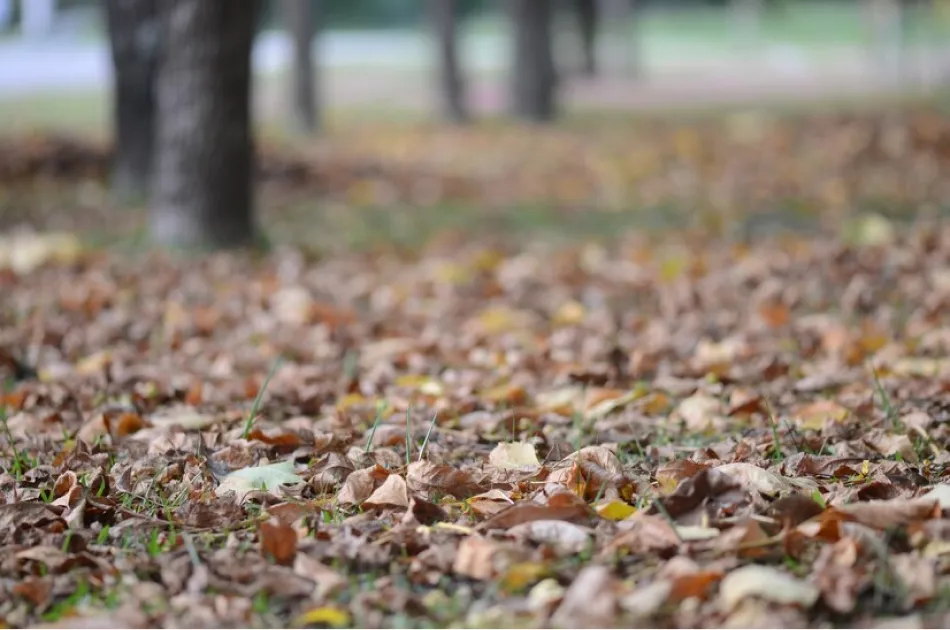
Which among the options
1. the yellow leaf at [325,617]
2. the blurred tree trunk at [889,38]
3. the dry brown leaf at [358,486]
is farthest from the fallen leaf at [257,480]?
the blurred tree trunk at [889,38]

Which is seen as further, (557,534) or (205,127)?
(205,127)

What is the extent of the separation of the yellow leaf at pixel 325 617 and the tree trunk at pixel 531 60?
47.4 feet

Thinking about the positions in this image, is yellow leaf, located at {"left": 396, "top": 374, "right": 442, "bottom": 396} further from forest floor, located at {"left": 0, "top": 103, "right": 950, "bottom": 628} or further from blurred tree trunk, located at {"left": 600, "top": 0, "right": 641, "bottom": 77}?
blurred tree trunk, located at {"left": 600, "top": 0, "right": 641, "bottom": 77}

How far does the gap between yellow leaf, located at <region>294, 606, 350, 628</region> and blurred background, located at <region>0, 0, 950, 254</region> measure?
206 inches

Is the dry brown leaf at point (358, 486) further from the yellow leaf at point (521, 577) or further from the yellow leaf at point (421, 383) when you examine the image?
the yellow leaf at point (421, 383)

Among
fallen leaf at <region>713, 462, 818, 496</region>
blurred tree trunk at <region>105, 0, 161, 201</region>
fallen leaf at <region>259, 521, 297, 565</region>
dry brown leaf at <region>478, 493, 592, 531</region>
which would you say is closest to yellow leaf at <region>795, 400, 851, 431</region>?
fallen leaf at <region>713, 462, 818, 496</region>

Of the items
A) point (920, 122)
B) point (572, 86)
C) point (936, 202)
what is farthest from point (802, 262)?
point (572, 86)

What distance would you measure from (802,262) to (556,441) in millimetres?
3227

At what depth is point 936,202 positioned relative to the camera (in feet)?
26.2

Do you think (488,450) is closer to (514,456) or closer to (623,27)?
(514,456)

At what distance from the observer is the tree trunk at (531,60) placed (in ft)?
52.9

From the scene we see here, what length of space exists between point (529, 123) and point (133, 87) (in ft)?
25.9

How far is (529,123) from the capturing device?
52.0 ft

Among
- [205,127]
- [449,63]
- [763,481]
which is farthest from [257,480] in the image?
[449,63]
